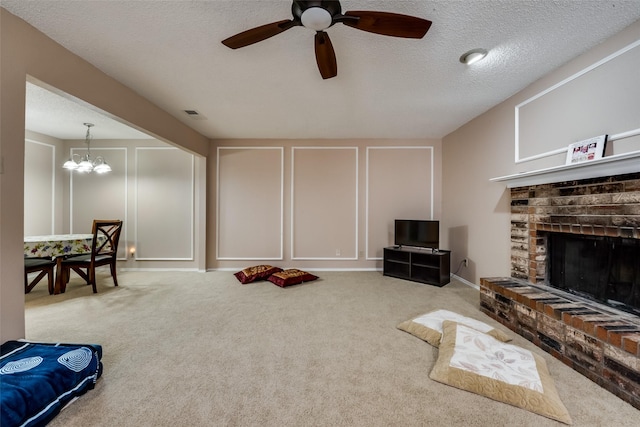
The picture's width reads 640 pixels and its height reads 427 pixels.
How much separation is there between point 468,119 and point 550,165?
4.85 feet

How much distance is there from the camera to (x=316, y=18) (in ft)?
4.61

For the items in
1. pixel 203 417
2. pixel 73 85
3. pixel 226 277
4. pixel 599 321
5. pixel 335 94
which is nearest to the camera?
pixel 203 417

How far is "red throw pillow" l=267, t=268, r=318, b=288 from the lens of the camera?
3.65 m

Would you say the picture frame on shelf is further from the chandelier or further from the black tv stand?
the chandelier

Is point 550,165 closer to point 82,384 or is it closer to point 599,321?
point 599,321

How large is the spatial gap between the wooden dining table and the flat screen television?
4573mm

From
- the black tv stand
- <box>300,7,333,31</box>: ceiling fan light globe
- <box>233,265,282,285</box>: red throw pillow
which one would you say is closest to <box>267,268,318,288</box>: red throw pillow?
<box>233,265,282,285</box>: red throw pillow

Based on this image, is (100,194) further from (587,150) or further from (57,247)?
(587,150)

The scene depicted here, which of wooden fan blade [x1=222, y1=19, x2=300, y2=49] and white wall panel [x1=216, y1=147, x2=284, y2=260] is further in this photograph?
white wall panel [x1=216, y1=147, x2=284, y2=260]

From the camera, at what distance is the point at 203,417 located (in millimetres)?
1359

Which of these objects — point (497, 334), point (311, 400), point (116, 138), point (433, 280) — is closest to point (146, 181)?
point (116, 138)

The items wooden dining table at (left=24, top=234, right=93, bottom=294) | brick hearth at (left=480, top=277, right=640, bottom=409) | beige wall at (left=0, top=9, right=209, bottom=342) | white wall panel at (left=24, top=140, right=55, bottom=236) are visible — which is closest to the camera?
brick hearth at (left=480, top=277, right=640, bottom=409)

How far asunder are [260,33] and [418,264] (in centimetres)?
361

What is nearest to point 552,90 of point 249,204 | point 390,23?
point 390,23
